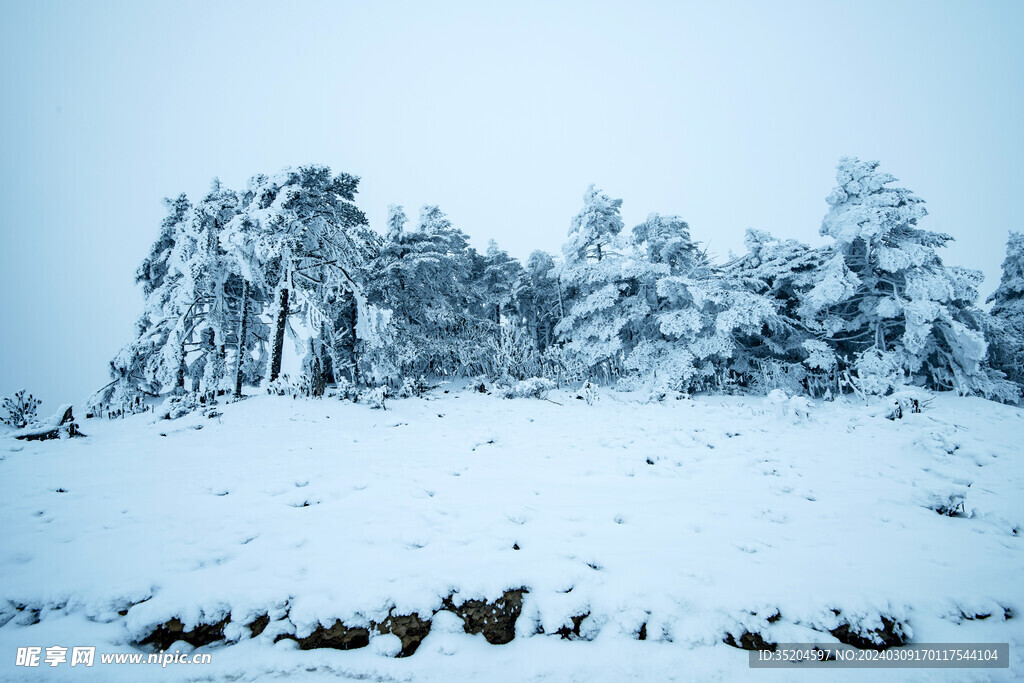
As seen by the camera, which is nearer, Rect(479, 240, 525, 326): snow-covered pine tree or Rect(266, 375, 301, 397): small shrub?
Rect(266, 375, 301, 397): small shrub

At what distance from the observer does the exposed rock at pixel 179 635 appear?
2.46 metres

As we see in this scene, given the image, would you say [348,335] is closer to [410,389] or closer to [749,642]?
[410,389]

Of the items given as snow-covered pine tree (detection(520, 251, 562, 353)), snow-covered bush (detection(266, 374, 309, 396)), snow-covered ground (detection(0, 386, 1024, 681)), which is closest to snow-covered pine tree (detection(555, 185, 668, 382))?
snow-covered pine tree (detection(520, 251, 562, 353))

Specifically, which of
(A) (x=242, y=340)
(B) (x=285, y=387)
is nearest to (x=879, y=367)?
(B) (x=285, y=387)

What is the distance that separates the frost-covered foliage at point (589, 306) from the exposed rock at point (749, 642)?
9642 mm

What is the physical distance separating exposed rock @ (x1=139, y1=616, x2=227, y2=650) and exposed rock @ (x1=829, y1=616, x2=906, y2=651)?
412 centimetres

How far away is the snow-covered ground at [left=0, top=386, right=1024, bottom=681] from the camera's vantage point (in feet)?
8.16

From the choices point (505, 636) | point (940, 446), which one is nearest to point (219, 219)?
point (505, 636)

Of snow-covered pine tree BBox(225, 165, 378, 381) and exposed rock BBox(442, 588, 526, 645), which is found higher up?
snow-covered pine tree BBox(225, 165, 378, 381)

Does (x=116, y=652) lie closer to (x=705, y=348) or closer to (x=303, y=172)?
(x=303, y=172)

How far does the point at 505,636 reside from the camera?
2621 mm

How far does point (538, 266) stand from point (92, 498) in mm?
18580

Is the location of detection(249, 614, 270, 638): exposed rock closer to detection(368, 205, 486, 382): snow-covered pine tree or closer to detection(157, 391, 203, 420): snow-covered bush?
detection(157, 391, 203, 420): snow-covered bush

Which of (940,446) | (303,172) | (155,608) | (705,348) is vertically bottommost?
(155,608)
